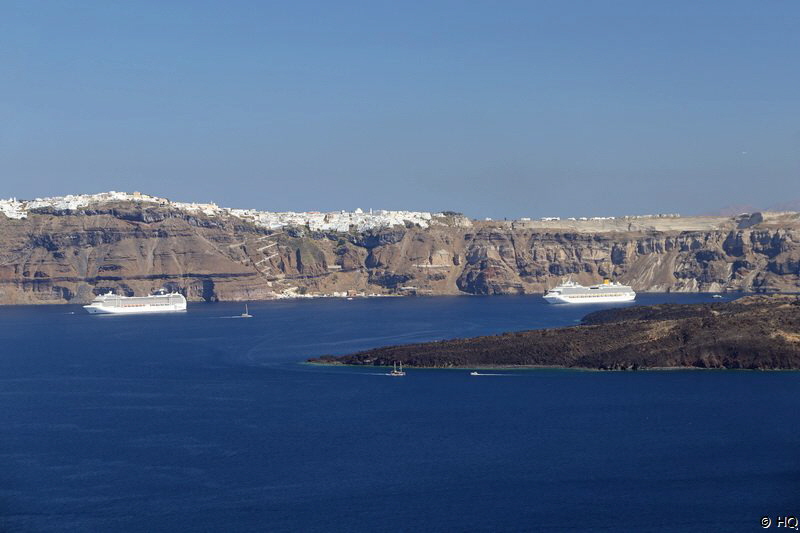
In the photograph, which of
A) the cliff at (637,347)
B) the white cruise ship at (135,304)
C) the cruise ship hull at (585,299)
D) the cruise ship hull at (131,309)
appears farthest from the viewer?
the cruise ship hull at (585,299)

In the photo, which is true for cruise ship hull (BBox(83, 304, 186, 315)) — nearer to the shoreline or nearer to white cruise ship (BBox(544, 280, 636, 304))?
white cruise ship (BBox(544, 280, 636, 304))

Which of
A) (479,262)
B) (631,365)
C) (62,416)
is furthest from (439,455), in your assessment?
(479,262)

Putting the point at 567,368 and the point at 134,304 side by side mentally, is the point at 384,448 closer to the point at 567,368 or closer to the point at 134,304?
the point at 567,368

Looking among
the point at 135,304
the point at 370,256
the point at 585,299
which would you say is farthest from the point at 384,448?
the point at 370,256

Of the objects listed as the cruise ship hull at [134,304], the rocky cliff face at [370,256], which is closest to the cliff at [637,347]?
the cruise ship hull at [134,304]

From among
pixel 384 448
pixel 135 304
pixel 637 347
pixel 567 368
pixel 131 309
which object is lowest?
pixel 384 448

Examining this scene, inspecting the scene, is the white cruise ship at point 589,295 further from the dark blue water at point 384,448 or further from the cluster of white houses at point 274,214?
the dark blue water at point 384,448
